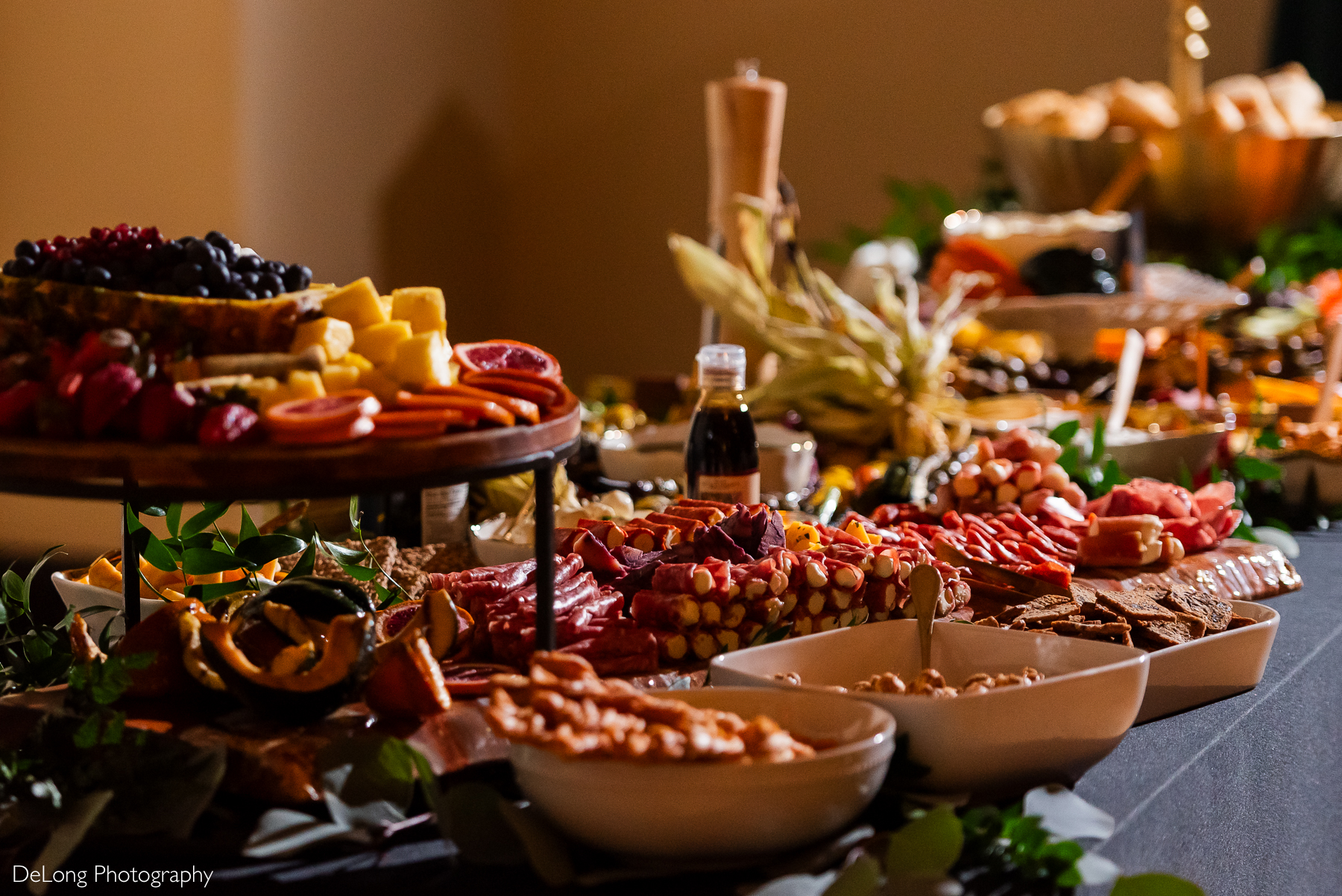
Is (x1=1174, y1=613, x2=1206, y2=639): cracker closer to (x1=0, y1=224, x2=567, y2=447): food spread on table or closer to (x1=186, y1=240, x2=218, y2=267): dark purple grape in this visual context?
(x1=0, y1=224, x2=567, y2=447): food spread on table

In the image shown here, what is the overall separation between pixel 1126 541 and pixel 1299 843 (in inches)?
12.7

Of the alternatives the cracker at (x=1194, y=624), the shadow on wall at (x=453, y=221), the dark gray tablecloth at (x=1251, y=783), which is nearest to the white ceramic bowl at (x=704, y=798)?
the dark gray tablecloth at (x=1251, y=783)

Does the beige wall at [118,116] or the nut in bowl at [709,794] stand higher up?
the beige wall at [118,116]

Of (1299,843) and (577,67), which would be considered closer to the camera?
(1299,843)

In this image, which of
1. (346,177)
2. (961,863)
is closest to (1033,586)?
(961,863)

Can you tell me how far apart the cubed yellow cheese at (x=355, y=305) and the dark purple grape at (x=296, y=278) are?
2 centimetres

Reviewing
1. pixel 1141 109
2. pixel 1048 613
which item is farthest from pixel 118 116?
pixel 1048 613

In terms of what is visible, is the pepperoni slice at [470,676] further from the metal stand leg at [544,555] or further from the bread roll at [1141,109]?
the bread roll at [1141,109]

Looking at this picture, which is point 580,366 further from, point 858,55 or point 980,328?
point 980,328

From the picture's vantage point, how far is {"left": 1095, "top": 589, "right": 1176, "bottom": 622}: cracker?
3.42 feet

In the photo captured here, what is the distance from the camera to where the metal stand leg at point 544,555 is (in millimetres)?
859

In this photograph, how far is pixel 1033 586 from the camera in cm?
117

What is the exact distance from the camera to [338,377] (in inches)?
32.5

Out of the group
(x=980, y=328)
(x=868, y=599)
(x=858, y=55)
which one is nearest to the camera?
(x=868, y=599)
